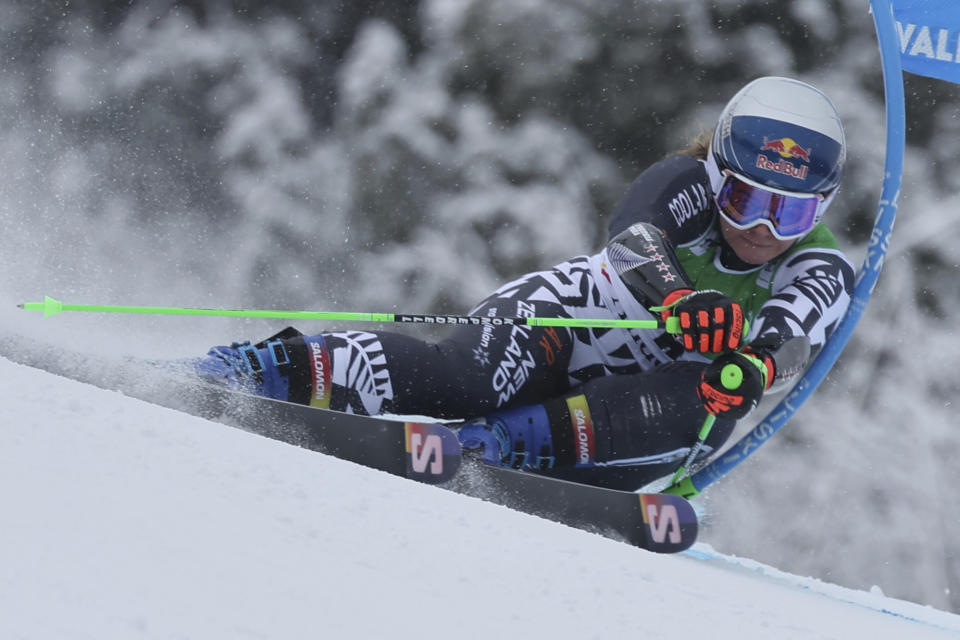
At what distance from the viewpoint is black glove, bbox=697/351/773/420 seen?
7.61 feet

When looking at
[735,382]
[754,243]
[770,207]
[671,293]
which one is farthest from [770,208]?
[735,382]

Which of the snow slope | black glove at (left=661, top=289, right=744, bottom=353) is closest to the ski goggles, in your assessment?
black glove at (left=661, top=289, right=744, bottom=353)

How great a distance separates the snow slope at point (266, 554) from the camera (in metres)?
0.98

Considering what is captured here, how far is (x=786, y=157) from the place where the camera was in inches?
99.4

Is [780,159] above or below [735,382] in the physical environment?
above

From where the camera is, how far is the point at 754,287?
2.76 metres

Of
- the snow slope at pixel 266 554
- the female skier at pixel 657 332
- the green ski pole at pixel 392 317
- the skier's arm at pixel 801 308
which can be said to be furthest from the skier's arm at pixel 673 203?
the snow slope at pixel 266 554

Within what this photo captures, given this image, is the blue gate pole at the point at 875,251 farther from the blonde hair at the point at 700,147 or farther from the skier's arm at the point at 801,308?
the blonde hair at the point at 700,147

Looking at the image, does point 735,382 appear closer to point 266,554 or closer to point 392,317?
point 392,317

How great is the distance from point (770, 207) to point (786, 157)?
12 cm

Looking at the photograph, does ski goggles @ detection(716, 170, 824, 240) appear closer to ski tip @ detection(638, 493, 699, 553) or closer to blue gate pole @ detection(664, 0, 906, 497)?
blue gate pole @ detection(664, 0, 906, 497)

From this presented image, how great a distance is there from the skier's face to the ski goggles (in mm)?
19

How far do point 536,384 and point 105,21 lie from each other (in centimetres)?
600

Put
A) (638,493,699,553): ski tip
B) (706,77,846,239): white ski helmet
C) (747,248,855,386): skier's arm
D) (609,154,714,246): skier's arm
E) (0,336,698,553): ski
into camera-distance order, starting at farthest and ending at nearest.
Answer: (609,154,714,246): skier's arm → (706,77,846,239): white ski helmet → (747,248,855,386): skier's arm → (638,493,699,553): ski tip → (0,336,698,553): ski
